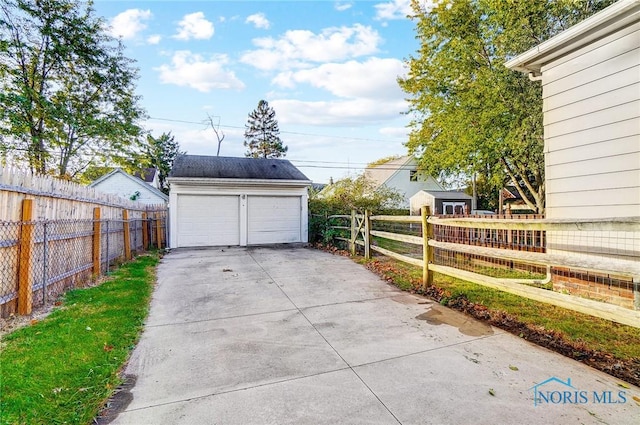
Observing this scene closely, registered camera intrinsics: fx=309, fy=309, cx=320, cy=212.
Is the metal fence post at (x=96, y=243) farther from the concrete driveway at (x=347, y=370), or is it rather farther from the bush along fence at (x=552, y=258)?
the bush along fence at (x=552, y=258)

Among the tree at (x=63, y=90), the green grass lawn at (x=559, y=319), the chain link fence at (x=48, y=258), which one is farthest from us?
the tree at (x=63, y=90)

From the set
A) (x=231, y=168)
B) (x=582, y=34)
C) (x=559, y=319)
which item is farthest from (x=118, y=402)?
(x=231, y=168)

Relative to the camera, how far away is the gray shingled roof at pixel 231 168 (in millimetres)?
11602

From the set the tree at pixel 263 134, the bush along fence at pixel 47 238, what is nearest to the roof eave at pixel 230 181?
the bush along fence at pixel 47 238

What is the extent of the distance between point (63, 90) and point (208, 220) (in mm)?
9226

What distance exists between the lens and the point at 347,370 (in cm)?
271

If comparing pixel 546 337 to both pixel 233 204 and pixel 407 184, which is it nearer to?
pixel 233 204

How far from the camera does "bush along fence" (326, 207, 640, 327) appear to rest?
262cm

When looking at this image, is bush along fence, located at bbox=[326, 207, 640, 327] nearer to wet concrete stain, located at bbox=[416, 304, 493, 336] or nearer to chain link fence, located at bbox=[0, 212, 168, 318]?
wet concrete stain, located at bbox=[416, 304, 493, 336]

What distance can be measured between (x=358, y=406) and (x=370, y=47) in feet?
36.5

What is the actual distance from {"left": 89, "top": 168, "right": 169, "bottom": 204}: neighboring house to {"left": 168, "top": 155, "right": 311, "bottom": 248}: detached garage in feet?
41.8

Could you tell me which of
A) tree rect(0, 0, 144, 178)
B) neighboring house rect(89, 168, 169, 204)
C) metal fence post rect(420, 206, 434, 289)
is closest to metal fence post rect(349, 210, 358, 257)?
metal fence post rect(420, 206, 434, 289)

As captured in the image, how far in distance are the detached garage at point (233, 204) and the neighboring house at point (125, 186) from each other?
12727 millimetres

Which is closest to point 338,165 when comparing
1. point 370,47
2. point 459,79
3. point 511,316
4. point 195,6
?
point 459,79
